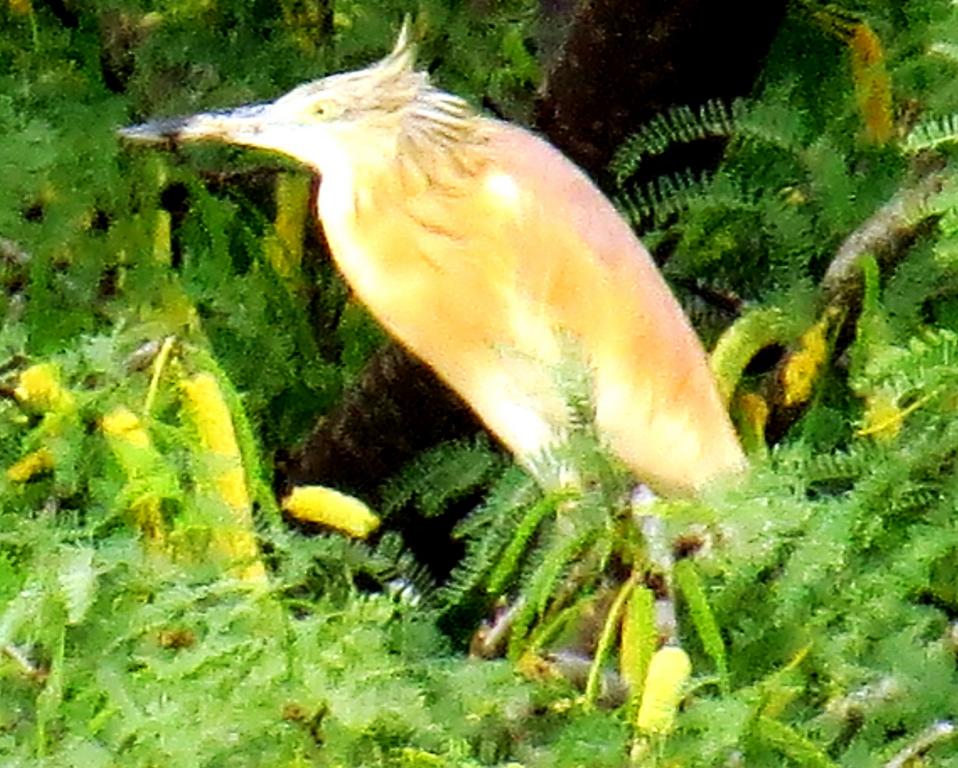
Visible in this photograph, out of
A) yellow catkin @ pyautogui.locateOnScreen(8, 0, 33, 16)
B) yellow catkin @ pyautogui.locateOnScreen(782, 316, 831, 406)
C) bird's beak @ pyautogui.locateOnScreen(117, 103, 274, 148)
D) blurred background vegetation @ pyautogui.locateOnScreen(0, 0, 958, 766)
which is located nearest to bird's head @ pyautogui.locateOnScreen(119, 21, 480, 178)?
bird's beak @ pyautogui.locateOnScreen(117, 103, 274, 148)

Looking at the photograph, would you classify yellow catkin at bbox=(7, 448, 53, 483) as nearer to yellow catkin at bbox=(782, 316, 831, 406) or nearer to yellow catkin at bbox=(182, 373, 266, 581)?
yellow catkin at bbox=(182, 373, 266, 581)

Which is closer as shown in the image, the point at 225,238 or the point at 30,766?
the point at 30,766

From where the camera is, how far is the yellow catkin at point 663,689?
106cm

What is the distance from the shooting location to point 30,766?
1188 millimetres

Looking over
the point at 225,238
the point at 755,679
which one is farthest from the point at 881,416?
the point at 225,238

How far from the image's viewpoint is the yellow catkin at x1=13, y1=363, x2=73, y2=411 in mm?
1224

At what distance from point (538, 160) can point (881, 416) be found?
0.29 metres

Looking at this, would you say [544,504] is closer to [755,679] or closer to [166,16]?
[755,679]

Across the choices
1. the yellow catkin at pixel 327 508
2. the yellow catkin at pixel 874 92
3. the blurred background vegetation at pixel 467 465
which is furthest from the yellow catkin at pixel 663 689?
the yellow catkin at pixel 874 92

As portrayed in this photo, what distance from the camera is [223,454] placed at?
4.03 ft

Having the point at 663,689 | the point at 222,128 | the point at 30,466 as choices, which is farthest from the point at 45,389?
the point at 663,689

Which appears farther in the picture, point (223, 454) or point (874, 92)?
point (874, 92)

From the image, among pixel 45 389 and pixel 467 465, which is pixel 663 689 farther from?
pixel 467 465

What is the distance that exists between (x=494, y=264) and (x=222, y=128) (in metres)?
0.19
